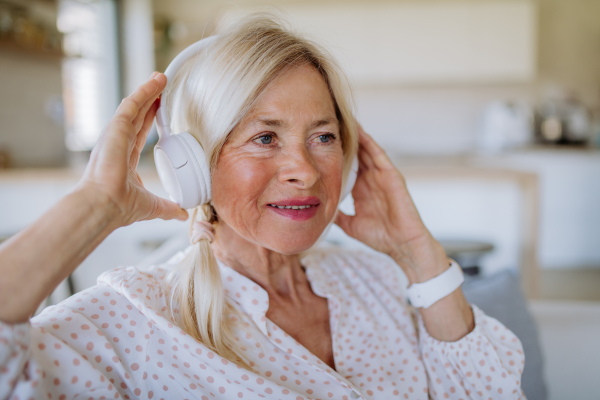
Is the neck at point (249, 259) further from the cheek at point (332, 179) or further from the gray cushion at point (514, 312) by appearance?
the gray cushion at point (514, 312)

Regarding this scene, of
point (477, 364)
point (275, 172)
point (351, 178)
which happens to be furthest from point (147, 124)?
point (477, 364)

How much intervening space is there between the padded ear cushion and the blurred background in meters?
1.74

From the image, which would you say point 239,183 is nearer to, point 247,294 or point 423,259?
point 247,294

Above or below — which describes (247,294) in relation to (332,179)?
below

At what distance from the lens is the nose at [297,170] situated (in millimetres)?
874

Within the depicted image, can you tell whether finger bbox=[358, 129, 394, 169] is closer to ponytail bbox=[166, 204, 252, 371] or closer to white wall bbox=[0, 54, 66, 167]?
ponytail bbox=[166, 204, 252, 371]

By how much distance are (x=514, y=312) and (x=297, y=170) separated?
0.82 meters

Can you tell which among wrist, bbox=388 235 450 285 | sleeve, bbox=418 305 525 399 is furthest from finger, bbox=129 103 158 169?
sleeve, bbox=418 305 525 399

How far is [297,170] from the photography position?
88 cm

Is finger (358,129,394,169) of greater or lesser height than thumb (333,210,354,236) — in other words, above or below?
above

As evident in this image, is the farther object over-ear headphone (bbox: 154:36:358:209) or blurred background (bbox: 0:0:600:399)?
blurred background (bbox: 0:0:600:399)

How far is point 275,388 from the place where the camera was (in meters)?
0.81

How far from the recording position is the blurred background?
3.25m

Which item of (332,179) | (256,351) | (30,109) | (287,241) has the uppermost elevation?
(30,109)
